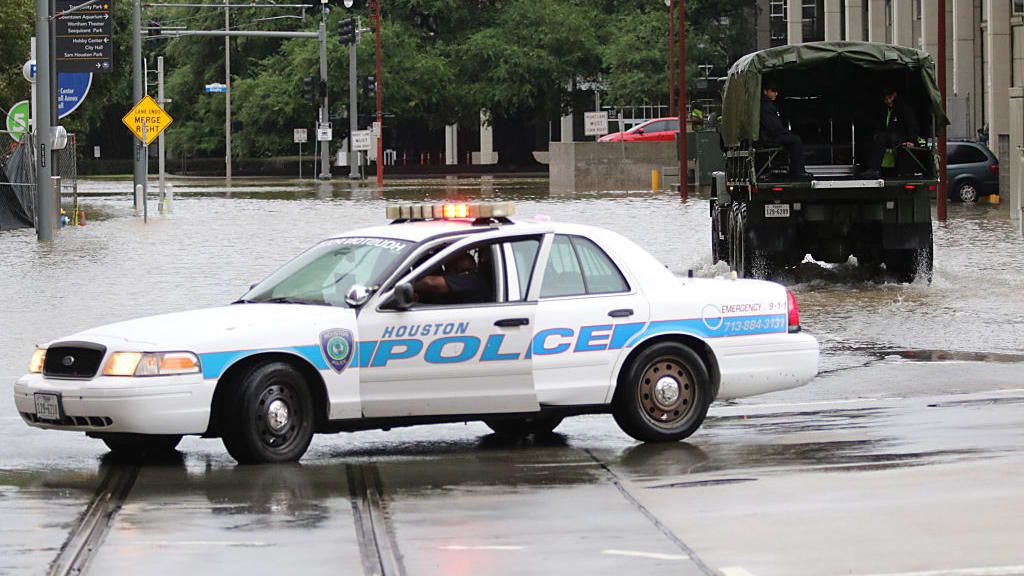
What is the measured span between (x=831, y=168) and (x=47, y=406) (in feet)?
52.0

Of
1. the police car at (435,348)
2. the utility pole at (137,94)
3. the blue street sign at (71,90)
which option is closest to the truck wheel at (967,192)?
the utility pole at (137,94)

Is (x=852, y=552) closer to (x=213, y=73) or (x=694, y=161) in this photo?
(x=694, y=161)

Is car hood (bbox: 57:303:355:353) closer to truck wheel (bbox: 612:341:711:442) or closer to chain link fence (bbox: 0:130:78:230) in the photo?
truck wheel (bbox: 612:341:711:442)

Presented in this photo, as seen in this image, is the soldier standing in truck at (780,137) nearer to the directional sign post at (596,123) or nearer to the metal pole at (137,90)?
the metal pole at (137,90)

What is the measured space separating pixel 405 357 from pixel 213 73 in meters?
86.1

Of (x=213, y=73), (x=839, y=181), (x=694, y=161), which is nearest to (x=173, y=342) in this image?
(x=839, y=181)

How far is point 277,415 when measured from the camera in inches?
412

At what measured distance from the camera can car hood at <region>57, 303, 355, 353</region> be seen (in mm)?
10289

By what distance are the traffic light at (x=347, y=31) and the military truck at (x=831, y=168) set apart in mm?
51423

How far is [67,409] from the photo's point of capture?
33.9 ft

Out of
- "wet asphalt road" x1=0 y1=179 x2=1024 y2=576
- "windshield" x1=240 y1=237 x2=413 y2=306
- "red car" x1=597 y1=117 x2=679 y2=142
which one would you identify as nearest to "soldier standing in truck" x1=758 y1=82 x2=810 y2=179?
"wet asphalt road" x1=0 y1=179 x2=1024 y2=576

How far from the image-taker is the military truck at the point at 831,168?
75.4ft

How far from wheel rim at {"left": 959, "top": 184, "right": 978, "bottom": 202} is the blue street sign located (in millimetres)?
20562

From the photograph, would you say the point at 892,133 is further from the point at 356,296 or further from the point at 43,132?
the point at 43,132
